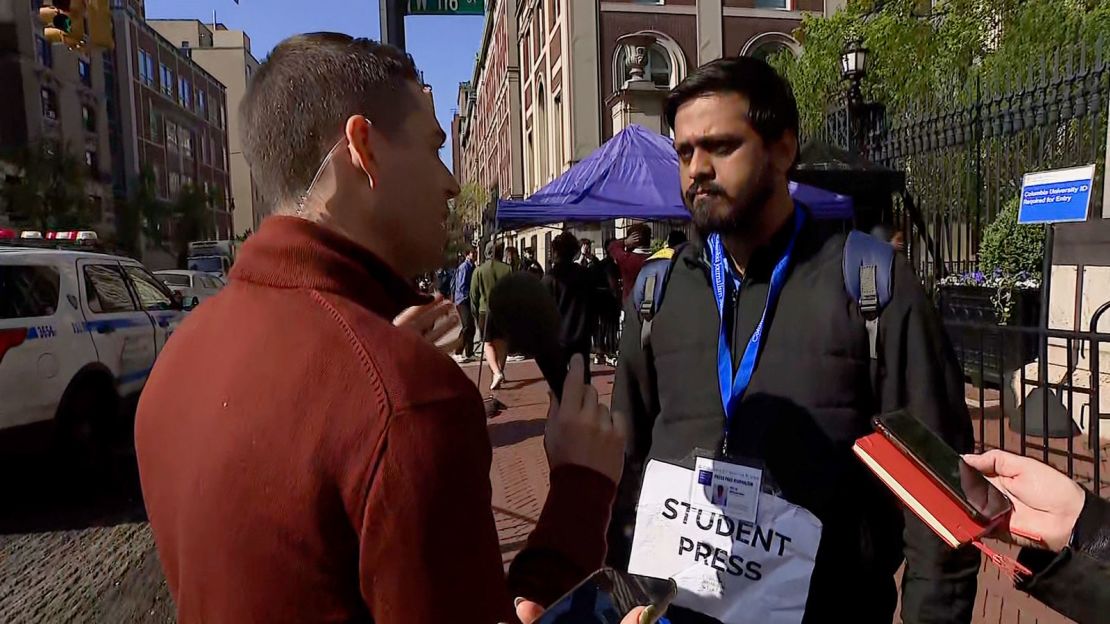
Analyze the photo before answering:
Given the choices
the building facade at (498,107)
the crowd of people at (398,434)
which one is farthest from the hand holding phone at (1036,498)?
the building facade at (498,107)

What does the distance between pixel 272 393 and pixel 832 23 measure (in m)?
16.5

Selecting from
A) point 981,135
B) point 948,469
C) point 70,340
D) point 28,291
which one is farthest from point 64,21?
point 948,469

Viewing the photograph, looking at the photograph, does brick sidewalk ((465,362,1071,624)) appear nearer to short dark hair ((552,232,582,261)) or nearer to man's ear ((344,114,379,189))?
man's ear ((344,114,379,189))

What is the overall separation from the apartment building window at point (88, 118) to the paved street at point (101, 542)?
1790 inches

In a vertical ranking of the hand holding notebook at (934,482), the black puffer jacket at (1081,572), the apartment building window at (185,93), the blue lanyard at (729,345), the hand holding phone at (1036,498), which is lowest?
the black puffer jacket at (1081,572)

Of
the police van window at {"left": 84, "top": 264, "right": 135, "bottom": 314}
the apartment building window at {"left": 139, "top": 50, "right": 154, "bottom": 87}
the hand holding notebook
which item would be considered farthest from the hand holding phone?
the apartment building window at {"left": 139, "top": 50, "right": 154, "bottom": 87}

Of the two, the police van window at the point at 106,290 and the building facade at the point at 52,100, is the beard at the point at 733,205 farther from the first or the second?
the building facade at the point at 52,100

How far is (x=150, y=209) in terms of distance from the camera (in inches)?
1754

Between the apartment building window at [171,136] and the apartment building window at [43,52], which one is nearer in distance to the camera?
the apartment building window at [43,52]

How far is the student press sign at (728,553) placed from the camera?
1.67 metres

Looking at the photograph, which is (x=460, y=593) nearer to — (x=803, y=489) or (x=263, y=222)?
(x=263, y=222)

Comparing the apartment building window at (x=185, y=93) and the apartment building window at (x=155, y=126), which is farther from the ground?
the apartment building window at (x=185, y=93)

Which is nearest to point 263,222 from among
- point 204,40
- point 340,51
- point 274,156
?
point 274,156

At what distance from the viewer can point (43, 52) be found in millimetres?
40031
